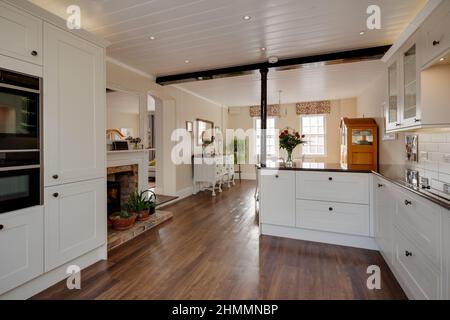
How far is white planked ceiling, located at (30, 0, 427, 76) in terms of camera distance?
2.14 m

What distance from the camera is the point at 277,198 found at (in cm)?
307

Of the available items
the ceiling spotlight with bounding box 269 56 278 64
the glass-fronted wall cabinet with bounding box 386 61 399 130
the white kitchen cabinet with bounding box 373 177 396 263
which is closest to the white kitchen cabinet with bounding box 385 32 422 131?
the glass-fronted wall cabinet with bounding box 386 61 399 130

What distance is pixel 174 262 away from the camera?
2400 millimetres

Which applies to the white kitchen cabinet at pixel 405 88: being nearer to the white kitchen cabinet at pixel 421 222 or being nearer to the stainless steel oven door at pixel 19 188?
the white kitchen cabinet at pixel 421 222

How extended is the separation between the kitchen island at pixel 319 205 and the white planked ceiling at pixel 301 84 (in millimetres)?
1921

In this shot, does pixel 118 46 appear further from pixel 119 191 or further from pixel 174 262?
pixel 174 262

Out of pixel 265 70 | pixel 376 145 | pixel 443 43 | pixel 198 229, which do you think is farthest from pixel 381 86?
pixel 198 229

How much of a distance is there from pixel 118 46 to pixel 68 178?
1.92m

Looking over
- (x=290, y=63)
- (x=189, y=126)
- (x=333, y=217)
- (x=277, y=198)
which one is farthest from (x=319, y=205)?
(x=189, y=126)

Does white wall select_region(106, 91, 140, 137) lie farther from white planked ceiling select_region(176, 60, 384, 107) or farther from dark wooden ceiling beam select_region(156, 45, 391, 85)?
white planked ceiling select_region(176, 60, 384, 107)

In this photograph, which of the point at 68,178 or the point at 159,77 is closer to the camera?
the point at 68,178

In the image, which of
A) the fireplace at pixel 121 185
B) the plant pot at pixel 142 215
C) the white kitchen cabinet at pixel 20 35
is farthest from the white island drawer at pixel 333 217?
the white kitchen cabinet at pixel 20 35

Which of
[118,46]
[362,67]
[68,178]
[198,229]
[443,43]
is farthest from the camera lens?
[362,67]

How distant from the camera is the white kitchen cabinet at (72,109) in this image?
1890 millimetres
